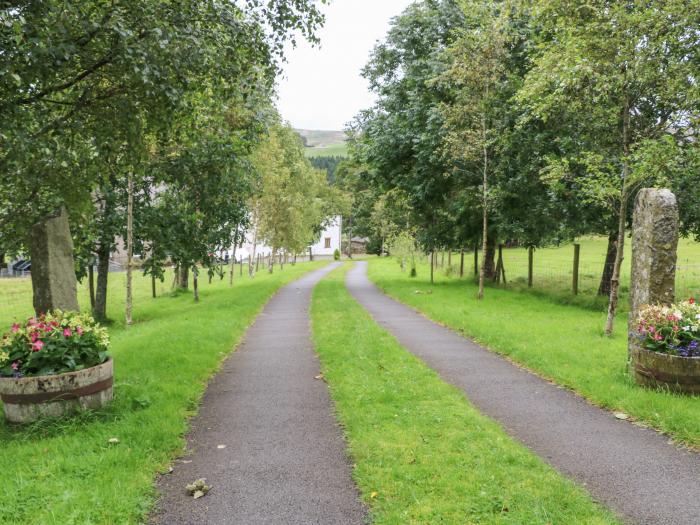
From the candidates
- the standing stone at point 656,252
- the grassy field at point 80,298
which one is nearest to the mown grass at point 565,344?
the standing stone at point 656,252

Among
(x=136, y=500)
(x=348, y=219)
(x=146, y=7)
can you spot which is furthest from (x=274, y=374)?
(x=348, y=219)

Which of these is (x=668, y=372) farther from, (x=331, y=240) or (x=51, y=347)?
(x=331, y=240)

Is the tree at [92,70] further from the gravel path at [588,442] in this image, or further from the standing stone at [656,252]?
the standing stone at [656,252]

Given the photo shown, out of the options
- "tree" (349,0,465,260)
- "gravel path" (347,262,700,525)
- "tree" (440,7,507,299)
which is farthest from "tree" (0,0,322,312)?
"tree" (349,0,465,260)

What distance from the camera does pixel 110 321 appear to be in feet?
56.7

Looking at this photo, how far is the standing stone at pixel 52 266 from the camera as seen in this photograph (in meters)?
8.43

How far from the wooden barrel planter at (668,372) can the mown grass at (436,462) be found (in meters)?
2.61

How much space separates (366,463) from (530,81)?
10.6 metres

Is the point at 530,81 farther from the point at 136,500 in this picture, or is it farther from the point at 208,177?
the point at 136,500

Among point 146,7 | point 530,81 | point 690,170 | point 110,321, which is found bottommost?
point 110,321

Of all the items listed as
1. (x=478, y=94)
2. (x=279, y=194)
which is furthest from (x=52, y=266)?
(x=279, y=194)

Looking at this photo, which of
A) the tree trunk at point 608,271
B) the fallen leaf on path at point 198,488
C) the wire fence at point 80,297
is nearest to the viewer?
the fallen leaf on path at point 198,488

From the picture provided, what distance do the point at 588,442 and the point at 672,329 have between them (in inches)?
104

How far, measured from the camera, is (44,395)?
5.81m
